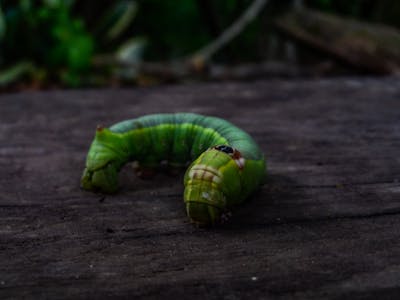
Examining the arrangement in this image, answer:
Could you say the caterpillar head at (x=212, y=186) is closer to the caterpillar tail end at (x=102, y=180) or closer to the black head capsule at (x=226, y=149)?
the black head capsule at (x=226, y=149)

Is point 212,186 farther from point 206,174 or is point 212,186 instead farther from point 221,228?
point 221,228

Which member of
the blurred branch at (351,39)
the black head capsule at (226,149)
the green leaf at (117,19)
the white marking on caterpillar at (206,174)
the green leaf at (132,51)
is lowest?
the green leaf at (132,51)

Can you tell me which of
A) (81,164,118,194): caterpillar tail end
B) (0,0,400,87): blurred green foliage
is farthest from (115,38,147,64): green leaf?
(81,164,118,194): caterpillar tail end

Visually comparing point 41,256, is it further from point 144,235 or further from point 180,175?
point 180,175

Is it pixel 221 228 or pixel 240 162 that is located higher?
pixel 240 162

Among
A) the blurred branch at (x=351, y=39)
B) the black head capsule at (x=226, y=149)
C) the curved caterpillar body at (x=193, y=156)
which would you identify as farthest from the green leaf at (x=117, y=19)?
the black head capsule at (x=226, y=149)

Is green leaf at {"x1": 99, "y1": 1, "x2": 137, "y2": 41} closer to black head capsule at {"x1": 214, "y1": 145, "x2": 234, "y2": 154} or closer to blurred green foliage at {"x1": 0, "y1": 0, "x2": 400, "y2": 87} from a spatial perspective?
blurred green foliage at {"x1": 0, "y1": 0, "x2": 400, "y2": 87}

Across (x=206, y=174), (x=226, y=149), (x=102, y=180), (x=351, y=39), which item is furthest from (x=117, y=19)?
(x=206, y=174)
